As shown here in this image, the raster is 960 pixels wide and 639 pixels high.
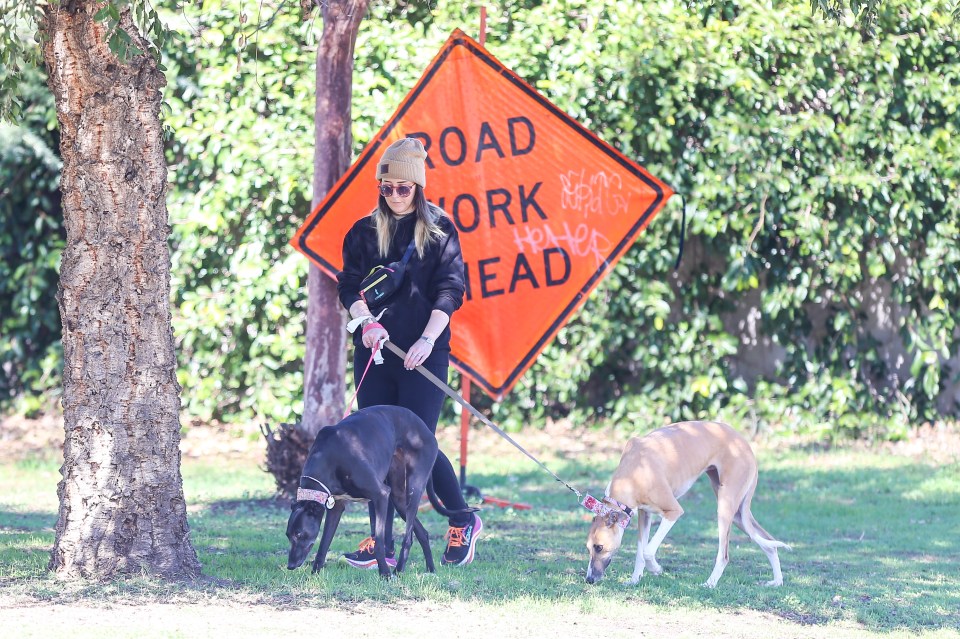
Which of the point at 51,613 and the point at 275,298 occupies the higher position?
the point at 275,298

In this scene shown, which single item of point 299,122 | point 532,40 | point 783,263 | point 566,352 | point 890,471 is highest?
point 532,40

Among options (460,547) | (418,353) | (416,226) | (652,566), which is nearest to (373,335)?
(418,353)

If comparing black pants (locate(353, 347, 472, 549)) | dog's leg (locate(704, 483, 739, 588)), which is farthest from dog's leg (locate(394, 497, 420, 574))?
dog's leg (locate(704, 483, 739, 588))

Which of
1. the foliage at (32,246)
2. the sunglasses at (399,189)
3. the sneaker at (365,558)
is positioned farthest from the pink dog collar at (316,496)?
the foliage at (32,246)

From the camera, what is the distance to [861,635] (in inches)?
195

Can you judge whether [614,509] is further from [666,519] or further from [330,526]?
[330,526]

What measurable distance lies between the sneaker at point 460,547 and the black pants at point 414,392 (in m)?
0.04

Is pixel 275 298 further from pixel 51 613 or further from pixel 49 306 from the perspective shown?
pixel 51 613

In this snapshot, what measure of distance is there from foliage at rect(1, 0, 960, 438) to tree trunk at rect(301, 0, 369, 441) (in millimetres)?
2023

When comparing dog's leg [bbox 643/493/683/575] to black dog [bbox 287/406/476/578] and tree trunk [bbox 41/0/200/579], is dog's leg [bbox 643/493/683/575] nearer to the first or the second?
black dog [bbox 287/406/476/578]

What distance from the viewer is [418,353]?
5871 mm

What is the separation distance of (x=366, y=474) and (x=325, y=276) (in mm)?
3134

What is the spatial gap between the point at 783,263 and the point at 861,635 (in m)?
6.27

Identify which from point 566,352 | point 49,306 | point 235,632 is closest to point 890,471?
point 566,352
